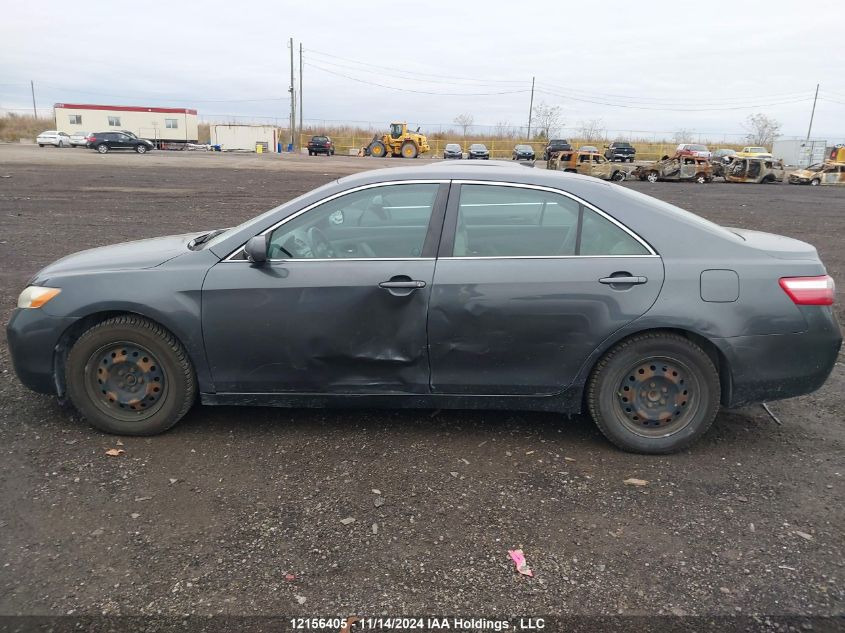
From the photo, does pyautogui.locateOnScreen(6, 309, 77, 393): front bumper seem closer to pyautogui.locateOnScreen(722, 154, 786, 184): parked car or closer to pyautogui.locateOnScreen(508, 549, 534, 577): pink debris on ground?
pyautogui.locateOnScreen(508, 549, 534, 577): pink debris on ground

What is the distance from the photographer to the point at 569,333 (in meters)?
3.70

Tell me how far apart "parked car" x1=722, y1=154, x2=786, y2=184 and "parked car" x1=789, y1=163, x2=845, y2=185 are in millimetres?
1316

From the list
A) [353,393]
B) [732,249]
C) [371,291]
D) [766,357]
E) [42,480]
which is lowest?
[42,480]

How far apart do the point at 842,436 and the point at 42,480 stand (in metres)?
4.70

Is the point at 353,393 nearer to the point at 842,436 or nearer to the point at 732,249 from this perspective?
the point at 732,249

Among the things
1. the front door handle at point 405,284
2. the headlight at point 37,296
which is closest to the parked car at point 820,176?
the front door handle at point 405,284

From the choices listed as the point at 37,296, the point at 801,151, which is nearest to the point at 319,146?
the point at 801,151

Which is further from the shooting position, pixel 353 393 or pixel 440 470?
pixel 353 393

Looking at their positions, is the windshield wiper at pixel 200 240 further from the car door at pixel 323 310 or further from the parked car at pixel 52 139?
the parked car at pixel 52 139

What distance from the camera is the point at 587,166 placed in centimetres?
3359

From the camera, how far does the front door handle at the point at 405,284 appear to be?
146 inches

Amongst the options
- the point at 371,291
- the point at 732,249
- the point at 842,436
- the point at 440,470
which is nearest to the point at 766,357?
the point at 732,249

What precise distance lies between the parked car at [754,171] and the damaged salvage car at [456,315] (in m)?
35.8

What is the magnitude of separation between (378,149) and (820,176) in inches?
1227
